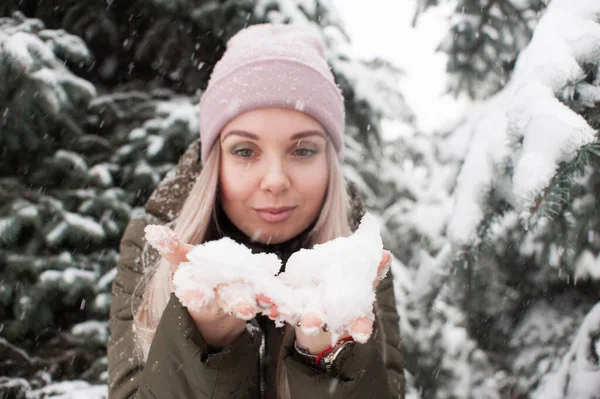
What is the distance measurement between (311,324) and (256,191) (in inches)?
33.1

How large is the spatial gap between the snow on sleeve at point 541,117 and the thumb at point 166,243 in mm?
958

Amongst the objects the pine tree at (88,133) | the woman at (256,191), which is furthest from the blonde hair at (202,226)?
the pine tree at (88,133)

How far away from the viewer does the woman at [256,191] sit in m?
1.54

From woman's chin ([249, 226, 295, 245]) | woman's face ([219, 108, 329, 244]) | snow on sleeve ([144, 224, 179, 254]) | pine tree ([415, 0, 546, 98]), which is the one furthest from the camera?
pine tree ([415, 0, 546, 98])

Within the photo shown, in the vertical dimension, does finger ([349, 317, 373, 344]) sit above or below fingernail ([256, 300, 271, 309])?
above

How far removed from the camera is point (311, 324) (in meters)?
0.76

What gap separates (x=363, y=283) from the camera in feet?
2.81

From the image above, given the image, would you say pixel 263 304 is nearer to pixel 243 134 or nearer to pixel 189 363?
pixel 189 363

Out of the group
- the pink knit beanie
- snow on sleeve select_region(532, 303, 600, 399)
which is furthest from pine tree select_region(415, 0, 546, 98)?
snow on sleeve select_region(532, 303, 600, 399)

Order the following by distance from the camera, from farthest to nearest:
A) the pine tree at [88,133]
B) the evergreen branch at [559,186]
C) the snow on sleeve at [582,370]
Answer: the pine tree at [88,133] < the snow on sleeve at [582,370] < the evergreen branch at [559,186]

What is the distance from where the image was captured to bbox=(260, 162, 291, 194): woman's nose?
1479 mm

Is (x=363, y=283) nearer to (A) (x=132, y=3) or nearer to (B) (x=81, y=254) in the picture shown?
(B) (x=81, y=254)

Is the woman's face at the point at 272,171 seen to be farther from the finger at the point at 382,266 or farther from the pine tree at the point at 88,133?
the pine tree at the point at 88,133

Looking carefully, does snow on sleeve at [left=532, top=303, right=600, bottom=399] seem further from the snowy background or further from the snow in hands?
the snow in hands
